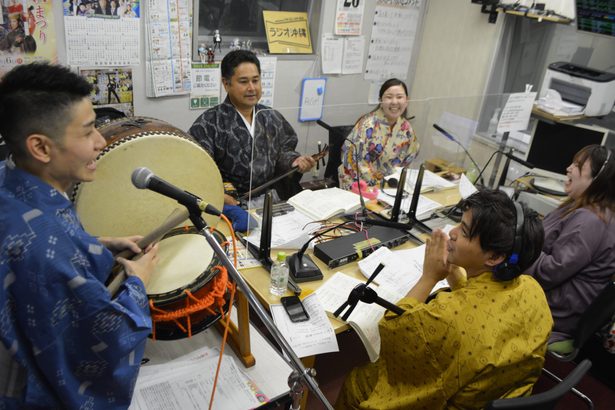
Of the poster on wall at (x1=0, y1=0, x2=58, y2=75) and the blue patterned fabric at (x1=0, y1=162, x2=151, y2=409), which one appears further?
the poster on wall at (x1=0, y1=0, x2=58, y2=75)

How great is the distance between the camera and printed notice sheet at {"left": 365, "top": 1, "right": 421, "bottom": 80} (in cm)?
381

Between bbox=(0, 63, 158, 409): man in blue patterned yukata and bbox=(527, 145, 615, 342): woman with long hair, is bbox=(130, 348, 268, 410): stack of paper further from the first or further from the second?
bbox=(527, 145, 615, 342): woman with long hair

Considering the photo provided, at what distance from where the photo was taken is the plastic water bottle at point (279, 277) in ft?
5.33

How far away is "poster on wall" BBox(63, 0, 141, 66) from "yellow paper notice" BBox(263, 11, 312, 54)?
1007mm

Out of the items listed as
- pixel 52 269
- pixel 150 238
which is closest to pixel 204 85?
pixel 150 238

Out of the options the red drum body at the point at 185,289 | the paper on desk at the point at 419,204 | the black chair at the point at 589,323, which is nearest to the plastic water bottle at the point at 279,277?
the red drum body at the point at 185,289

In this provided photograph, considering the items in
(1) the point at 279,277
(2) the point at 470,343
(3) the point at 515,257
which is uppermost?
(3) the point at 515,257

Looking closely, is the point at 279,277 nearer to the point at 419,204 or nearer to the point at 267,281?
the point at 267,281

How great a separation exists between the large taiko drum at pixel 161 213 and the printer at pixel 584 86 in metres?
2.79

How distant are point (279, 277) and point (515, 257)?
2.53 feet

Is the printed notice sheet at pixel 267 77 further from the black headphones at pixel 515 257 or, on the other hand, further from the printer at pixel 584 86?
the black headphones at pixel 515 257

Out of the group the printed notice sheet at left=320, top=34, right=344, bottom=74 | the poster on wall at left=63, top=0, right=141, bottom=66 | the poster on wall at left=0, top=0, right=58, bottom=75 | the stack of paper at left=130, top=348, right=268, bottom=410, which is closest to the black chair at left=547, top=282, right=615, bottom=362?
the stack of paper at left=130, top=348, right=268, bottom=410

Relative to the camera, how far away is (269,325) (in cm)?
106

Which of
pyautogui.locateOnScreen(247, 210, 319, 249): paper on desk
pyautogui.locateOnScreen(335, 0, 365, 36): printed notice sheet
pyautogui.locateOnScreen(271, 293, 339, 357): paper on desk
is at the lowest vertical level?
pyautogui.locateOnScreen(271, 293, 339, 357): paper on desk
